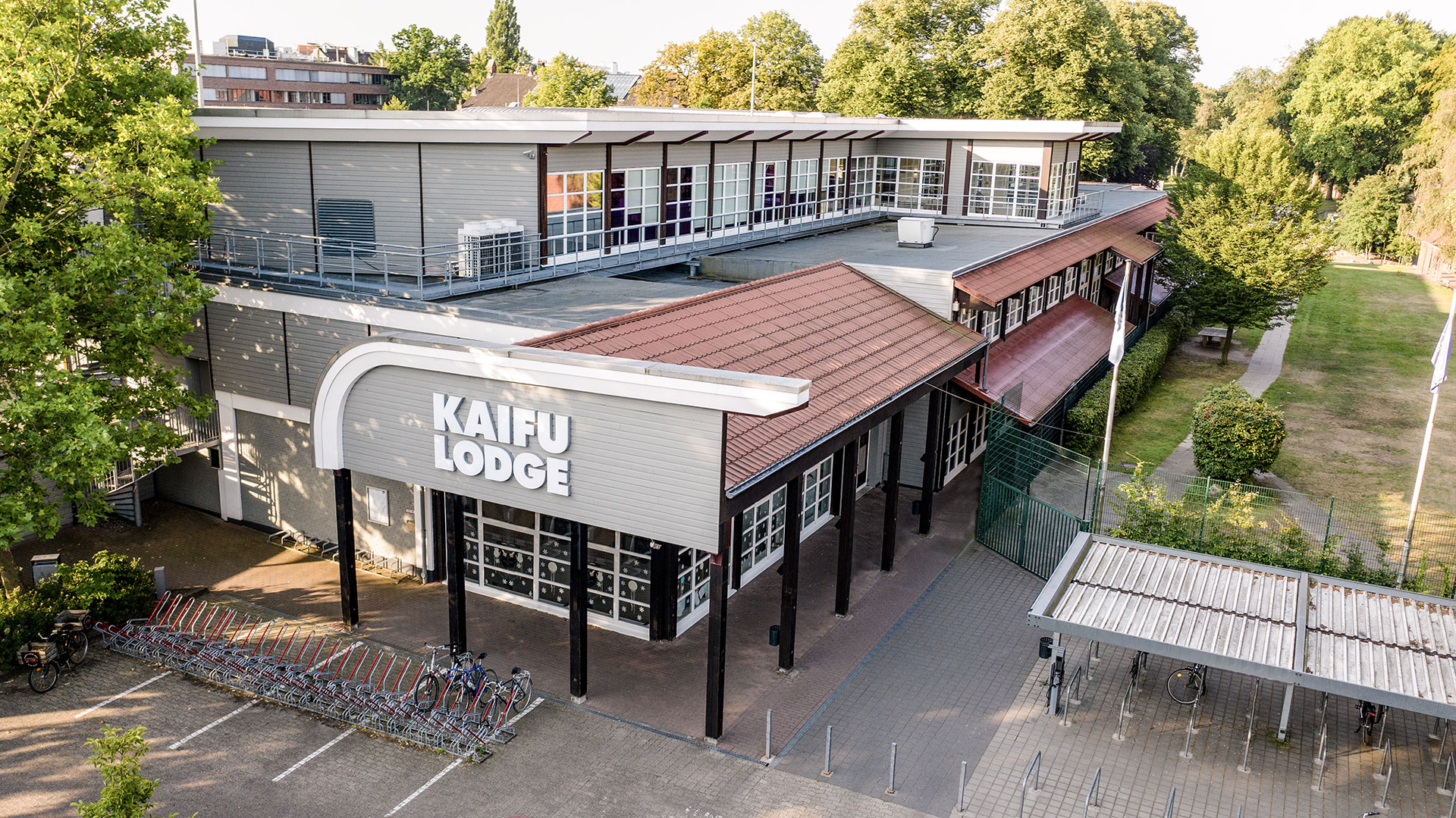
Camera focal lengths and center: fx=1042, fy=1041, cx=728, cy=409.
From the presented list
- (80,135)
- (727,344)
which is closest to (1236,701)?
(727,344)

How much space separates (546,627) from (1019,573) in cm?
987

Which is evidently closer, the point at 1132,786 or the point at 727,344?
the point at 1132,786

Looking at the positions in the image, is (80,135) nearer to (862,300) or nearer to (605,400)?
(605,400)

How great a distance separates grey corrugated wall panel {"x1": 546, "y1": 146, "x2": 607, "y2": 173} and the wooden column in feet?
38.7

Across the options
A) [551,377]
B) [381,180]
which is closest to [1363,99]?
[381,180]

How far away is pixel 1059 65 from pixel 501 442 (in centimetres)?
4919

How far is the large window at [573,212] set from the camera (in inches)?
923

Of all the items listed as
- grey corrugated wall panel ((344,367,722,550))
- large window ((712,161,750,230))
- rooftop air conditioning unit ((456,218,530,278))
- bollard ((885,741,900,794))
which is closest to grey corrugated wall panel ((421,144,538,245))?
rooftop air conditioning unit ((456,218,530,278))

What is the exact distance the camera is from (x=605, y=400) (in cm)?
1434

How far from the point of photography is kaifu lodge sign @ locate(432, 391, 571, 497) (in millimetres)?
14852

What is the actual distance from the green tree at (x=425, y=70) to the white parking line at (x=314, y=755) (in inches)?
3662

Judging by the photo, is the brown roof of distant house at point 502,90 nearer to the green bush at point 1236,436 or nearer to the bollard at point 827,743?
the green bush at point 1236,436

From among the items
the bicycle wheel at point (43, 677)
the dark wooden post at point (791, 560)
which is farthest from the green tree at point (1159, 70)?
the bicycle wheel at point (43, 677)

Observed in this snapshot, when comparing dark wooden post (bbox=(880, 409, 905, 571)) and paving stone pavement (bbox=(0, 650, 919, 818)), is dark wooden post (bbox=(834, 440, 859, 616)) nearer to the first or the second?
dark wooden post (bbox=(880, 409, 905, 571))
